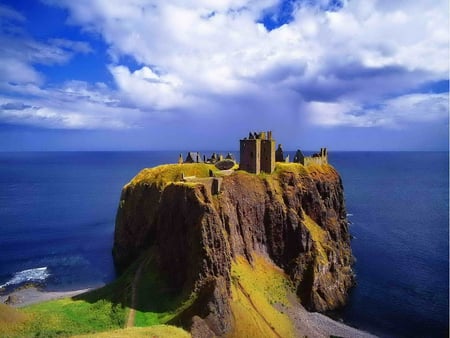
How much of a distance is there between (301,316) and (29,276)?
66029 mm

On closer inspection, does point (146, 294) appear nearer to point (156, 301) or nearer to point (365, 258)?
point (156, 301)

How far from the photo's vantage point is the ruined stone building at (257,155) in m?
85.4

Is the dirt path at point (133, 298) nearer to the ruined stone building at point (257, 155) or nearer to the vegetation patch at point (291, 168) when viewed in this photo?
the ruined stone building at point (257, 155)

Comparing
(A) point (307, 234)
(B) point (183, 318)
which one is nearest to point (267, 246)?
(A) point (307, 234)

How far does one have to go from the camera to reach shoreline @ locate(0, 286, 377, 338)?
217 feet

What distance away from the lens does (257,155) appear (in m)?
85.8

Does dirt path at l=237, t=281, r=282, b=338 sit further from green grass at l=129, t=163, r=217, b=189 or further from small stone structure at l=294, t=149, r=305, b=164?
small stone structure at l=294, t=149, r=305, b=164

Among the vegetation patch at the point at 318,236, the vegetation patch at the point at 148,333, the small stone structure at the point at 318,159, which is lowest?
the vegetation patch at the point at 148,333

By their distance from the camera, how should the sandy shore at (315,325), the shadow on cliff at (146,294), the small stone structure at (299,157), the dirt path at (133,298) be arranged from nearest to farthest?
the dirt path at (133,298) < the shadow on cliff at (146,294) < the sandy shore at (315,325) < the small stone structure at (299,157)

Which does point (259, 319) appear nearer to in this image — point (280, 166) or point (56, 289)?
point (280, 166)

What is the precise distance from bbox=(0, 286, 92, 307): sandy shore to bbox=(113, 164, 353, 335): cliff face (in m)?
17.0

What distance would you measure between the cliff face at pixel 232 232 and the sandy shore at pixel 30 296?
17.0m

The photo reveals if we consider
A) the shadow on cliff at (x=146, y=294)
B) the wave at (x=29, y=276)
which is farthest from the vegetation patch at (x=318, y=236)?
the wave at (x=29, y=276)

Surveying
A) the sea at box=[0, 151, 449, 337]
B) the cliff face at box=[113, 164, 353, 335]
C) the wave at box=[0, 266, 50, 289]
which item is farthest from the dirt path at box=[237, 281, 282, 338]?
the wave at box=[0, 266, 50, 289]
